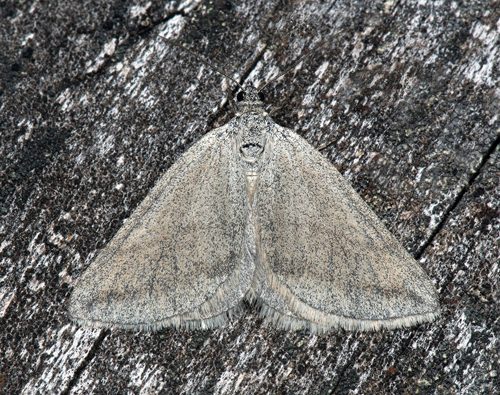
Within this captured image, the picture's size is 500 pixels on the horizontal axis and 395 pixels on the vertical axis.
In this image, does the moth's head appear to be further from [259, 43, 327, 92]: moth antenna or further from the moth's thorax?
[259, 43, 327, 92]: moth antenna

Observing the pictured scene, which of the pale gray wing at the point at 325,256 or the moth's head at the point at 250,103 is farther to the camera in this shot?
the moth's head at the point at 250,103

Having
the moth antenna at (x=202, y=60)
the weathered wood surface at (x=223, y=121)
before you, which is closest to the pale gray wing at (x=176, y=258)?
the weathered wood surface at (x=223, y=121)

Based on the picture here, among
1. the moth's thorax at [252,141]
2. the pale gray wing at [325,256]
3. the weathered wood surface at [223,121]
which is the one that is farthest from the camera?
the moth's thorax at [252,141]

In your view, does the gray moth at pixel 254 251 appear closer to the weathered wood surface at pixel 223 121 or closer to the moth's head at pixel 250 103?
the moth's head at pixel 250 103

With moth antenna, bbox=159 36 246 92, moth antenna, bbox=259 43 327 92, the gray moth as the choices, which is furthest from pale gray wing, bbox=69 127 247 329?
moth antenna, bbox=259 43 327 92

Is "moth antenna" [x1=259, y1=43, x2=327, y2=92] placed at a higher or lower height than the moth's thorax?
higher

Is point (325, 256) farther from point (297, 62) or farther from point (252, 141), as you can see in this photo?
point (297, 62)
